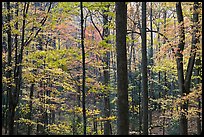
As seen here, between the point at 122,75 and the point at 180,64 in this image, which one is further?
the point at 180,64

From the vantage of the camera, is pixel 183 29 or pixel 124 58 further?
pixel 183 29

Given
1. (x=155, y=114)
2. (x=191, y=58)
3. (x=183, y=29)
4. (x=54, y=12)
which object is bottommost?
(x=155, y=114)

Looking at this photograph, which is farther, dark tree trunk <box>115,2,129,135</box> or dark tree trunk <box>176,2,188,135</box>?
dark tree trunk <box>176,2,188,135</box>

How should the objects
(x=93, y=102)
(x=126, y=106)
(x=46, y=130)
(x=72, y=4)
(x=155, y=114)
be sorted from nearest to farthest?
(x=126, y=106) < (x=72, y=4) < (x=46, y=130) < (x=155, y=114) < (x=93, y=102)

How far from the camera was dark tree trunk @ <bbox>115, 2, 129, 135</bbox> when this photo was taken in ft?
23.7

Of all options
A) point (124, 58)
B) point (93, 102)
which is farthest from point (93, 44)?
point (93, 102)

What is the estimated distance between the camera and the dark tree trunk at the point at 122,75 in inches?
285

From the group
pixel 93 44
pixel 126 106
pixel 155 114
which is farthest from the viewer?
pixel 155 114

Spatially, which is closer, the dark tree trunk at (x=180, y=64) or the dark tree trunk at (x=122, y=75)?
the dark tree trunk at (x=122, y=75)

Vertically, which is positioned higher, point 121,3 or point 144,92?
point 121,3

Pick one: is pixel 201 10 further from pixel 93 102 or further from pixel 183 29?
pixel 93 102

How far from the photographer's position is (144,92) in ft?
39.9

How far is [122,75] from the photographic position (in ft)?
24.1

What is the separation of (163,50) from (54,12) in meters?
5.45
